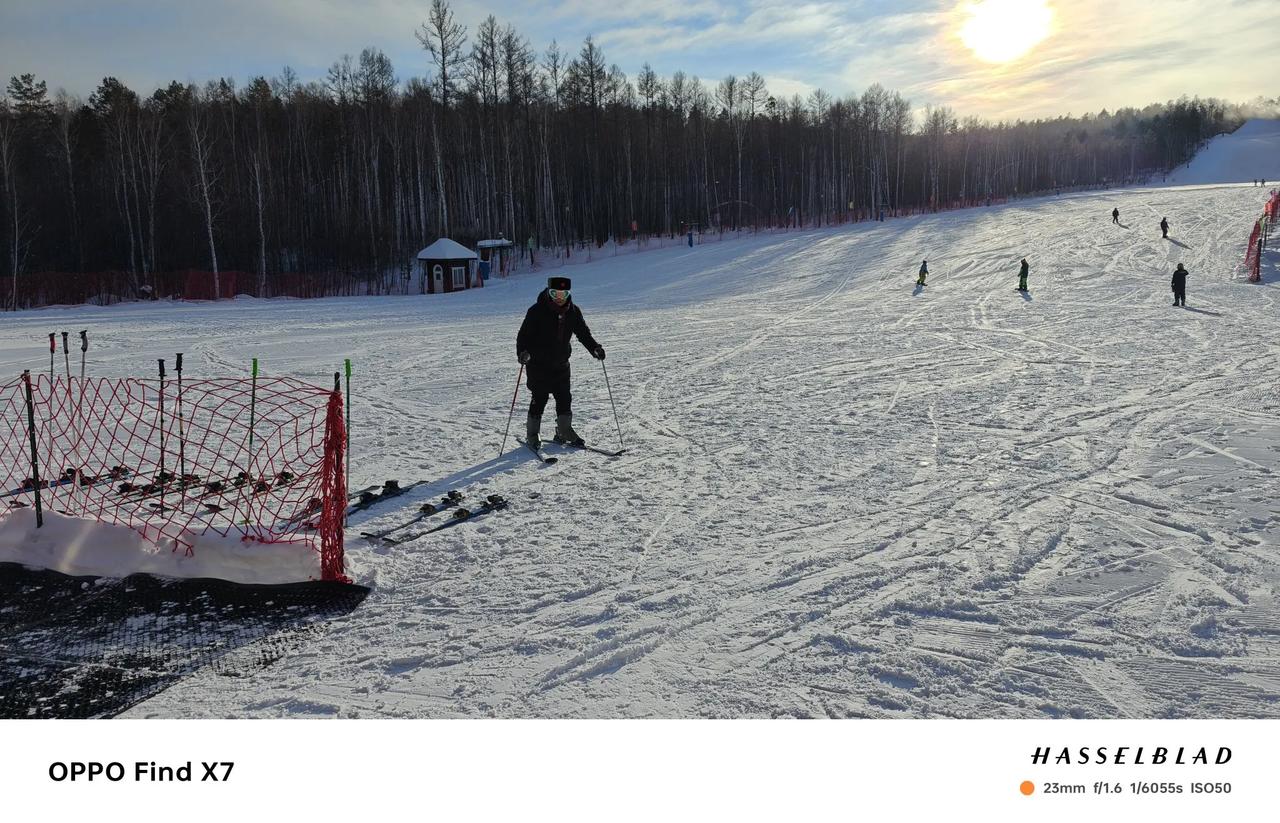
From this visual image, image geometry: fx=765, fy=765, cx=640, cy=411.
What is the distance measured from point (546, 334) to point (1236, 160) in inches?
5035

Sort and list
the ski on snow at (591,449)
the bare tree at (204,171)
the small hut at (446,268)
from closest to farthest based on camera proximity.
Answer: the ski on snow at (591,449)
the bare tree at (204,171)
the small hut at (446,268)

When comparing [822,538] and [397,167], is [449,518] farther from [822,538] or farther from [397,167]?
[397,167]

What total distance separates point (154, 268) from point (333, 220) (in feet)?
39.9

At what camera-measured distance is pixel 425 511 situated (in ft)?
19.7

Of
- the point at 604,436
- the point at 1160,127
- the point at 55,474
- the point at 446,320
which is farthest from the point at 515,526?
the point at 1160,127

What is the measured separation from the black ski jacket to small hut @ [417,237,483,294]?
28093mm

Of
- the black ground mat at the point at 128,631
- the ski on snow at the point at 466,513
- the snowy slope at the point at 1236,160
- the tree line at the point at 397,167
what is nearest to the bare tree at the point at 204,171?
the tree line at the point at 397,167

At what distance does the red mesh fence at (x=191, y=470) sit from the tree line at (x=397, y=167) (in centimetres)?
2321

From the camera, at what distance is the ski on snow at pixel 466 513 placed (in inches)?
221

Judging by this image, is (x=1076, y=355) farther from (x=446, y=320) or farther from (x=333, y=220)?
(x=333, y=220)

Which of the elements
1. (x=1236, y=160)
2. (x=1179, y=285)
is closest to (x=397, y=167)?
(x=1179, y=285)

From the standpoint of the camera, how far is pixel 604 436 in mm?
8758

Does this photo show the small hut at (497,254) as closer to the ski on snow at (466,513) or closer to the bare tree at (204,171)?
the bare tree at (204,171)

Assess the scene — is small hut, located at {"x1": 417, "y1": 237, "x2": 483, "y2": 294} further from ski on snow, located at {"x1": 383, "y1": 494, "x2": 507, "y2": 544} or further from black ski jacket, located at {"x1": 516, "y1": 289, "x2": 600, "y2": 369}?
ski on snow, located at {"x1": 383, "y1": 494, "x2": 507, "y2": 544}
